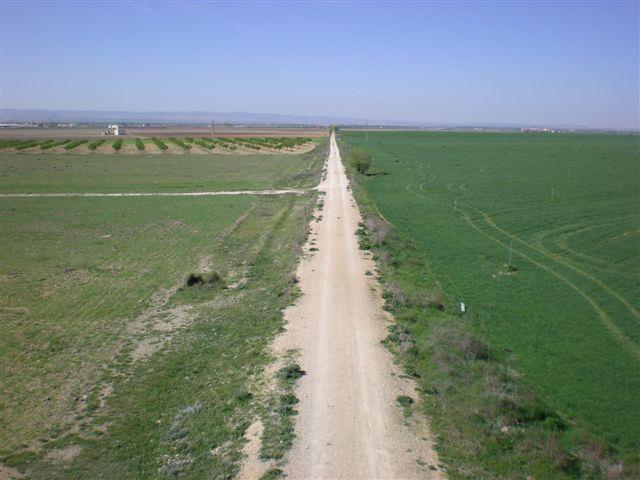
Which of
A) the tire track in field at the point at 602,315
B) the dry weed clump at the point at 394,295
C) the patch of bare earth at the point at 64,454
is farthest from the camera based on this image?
the dry weed clump at the point at 394,295

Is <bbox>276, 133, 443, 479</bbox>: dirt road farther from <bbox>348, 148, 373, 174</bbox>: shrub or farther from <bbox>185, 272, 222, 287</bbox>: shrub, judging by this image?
<bbox>348, 148, 373, 174</bbox>: shrub

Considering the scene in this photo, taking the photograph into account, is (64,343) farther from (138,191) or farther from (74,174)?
(74,174)

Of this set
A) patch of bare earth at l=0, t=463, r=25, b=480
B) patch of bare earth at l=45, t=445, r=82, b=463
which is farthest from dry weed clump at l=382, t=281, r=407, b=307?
patch of bare earth at l=0, t=463, r=25, b=480

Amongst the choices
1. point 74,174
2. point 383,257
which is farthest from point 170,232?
point 74,174

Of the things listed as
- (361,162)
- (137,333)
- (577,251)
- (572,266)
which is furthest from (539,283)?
(361,162)

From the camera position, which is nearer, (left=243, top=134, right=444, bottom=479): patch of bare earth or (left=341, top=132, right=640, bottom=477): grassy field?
(left=243, top=134, right=444, bottom=479): patch of bare earth

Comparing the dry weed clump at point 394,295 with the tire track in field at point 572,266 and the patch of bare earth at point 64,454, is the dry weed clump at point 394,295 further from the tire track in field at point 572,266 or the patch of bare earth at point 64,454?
the patch of bare earth at point 64,454

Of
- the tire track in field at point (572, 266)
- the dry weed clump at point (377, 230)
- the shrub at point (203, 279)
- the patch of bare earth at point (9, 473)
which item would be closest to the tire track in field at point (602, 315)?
the tire track in field at point (572, 266)
